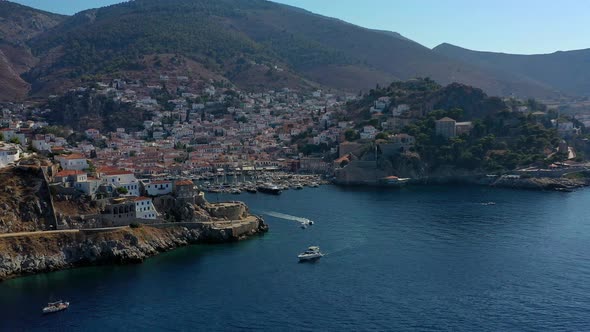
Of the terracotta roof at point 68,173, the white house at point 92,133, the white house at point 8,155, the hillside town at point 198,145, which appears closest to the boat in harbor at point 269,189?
the hillside town at point 198,145

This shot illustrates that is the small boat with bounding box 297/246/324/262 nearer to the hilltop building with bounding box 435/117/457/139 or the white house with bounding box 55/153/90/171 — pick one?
the white house with bounding box 55/153/90/171

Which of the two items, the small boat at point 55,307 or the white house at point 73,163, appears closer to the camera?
the small boat at point 55,307

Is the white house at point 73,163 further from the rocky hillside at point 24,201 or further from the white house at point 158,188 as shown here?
the rocky hillside at point 24,201

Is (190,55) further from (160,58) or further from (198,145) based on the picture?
(198,145)

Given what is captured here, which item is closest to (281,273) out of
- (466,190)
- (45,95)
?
(466,190)

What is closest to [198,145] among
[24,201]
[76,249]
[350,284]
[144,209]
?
[144,209]

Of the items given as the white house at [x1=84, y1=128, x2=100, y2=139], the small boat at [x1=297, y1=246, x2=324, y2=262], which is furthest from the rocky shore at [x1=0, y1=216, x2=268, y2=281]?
the white house at [x1=84, y1=128, x2=100, y2=139]
